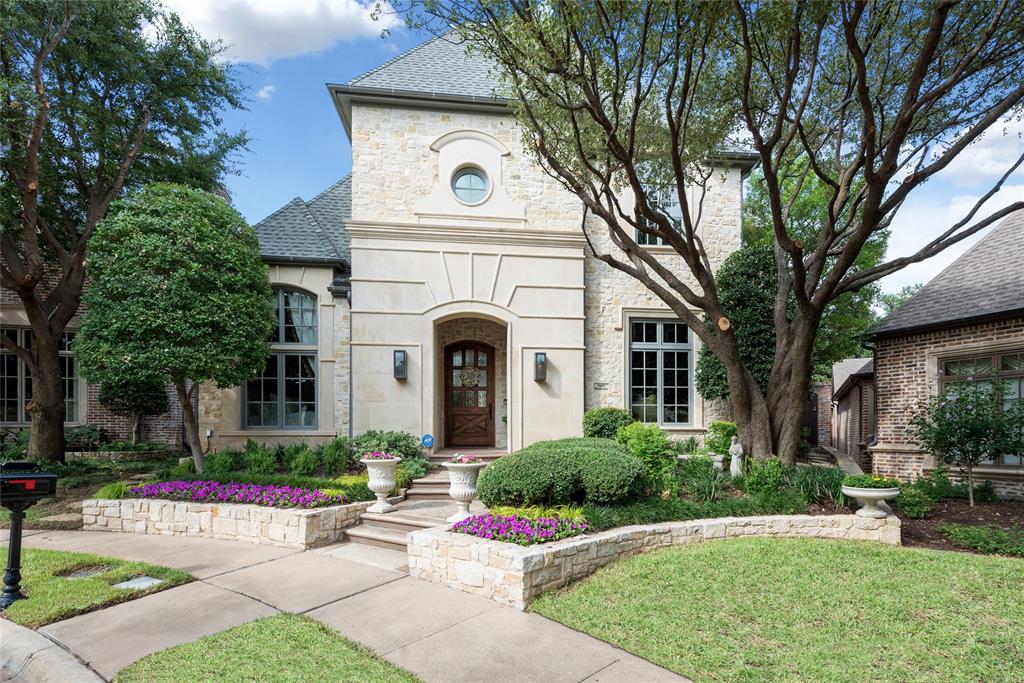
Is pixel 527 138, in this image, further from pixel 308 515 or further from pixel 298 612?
pixel 298 612

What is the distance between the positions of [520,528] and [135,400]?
442 inches

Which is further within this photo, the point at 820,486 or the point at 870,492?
the point at 820,486

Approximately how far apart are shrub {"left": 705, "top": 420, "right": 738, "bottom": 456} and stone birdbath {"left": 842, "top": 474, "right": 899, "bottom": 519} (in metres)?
2.58

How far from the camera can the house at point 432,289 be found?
1045cm

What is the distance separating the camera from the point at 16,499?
4746 mm

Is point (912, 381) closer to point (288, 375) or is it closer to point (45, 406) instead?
point (288, 375)

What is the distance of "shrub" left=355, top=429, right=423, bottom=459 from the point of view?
9.66 metres

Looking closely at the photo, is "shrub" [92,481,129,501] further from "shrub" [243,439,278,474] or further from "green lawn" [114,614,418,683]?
"green lawn" [114,614,418,683]

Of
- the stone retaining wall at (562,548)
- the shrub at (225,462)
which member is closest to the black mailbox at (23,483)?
the stone retaining wall at (562,548)

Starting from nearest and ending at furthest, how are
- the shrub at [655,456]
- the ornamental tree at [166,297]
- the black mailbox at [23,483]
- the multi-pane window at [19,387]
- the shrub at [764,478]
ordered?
1. the black mailbox at [23,483]
2. the shrub at [655,456]
3. the shrub at [764,478]
4. the ornamental tree at [166,297]
5. the multi-pane window at [19,387]

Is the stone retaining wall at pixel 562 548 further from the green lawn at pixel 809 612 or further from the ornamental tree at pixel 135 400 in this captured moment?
the ornamental tree at pixel 135 400

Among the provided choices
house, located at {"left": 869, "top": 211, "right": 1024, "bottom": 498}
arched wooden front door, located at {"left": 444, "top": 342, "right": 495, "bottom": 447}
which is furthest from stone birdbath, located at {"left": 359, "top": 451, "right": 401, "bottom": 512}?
house, located at {"left": 869, "top": 211, "right": 1024, "bottom": 498}

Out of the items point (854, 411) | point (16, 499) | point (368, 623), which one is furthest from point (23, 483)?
point (854, 411)

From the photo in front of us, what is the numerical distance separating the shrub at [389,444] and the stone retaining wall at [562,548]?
432 cm
